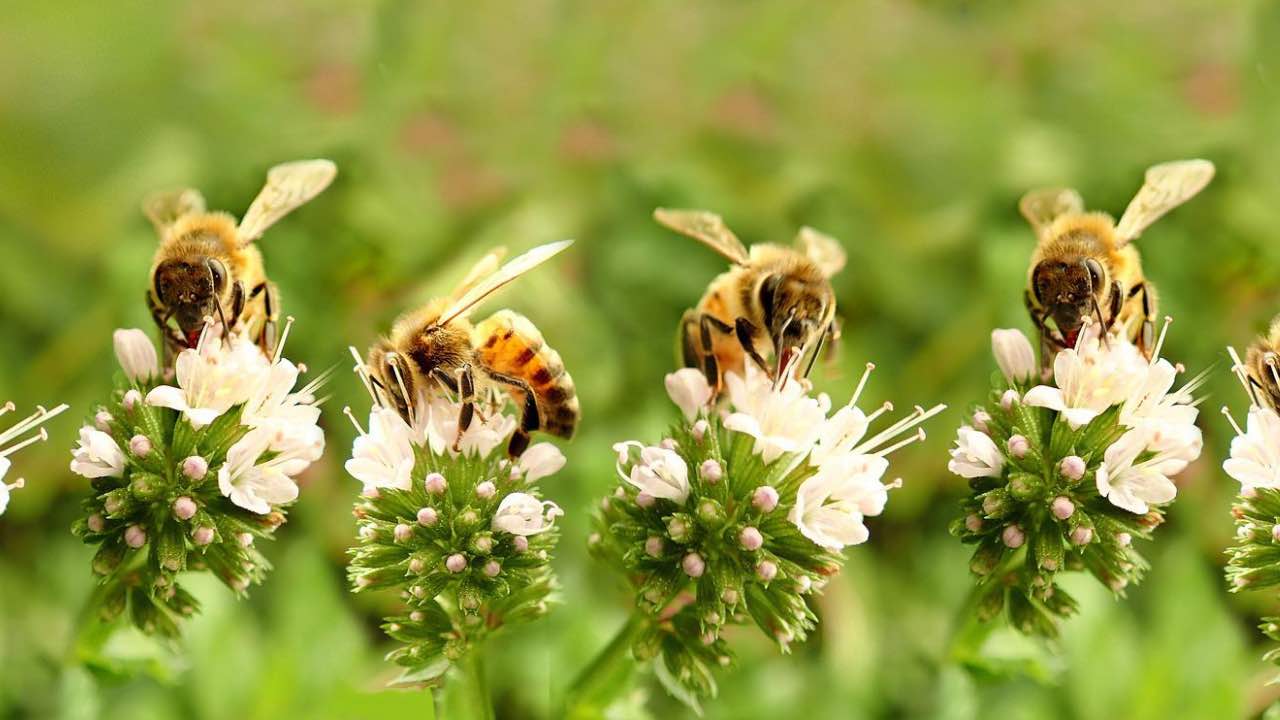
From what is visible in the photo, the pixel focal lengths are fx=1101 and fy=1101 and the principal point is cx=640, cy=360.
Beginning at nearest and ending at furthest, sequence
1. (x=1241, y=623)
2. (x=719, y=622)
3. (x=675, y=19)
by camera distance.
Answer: (x=719, y=622)
(x=1241, y=623)
(x=675, y=19)

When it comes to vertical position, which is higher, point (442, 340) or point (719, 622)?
point (442, 340)

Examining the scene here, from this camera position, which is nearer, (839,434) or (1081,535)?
(1081,535)

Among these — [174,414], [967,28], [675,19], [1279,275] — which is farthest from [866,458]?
[967,28]

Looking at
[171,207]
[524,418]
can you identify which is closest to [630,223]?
[171,207]

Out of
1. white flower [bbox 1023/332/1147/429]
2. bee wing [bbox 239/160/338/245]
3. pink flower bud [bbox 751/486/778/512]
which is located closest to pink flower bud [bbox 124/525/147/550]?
bee wing [bbox 239/160/338/245]

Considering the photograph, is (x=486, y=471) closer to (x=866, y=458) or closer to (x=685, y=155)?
(x=866, y=458)

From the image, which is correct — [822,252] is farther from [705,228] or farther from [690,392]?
[690,392]

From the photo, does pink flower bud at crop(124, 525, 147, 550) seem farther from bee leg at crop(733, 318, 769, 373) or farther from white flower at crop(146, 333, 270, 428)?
bee leg at crop(733, 318, 769, 373)
